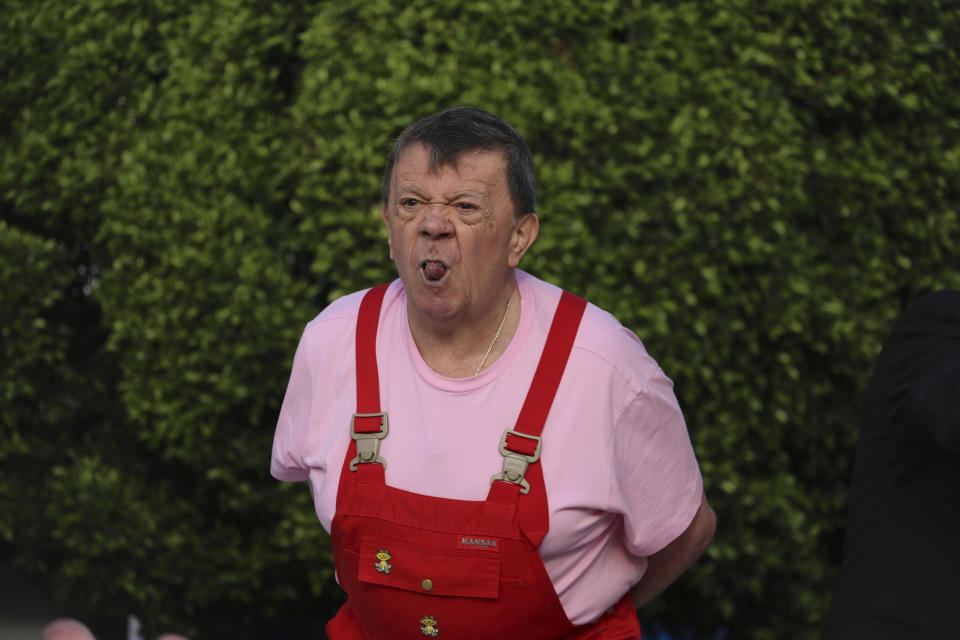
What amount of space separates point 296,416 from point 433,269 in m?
0.55

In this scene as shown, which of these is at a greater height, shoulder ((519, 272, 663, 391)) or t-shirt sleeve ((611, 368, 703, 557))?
shoulder ((519, 272, 663, 391))

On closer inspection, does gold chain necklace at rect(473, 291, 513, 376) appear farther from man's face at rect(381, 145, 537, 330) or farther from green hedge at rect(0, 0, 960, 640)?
green hedge at rect(0, 0, 960, 640)

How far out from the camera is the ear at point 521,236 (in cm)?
246

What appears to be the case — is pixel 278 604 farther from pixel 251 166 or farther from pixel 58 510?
pixel 251 166

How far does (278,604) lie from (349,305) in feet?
5.95

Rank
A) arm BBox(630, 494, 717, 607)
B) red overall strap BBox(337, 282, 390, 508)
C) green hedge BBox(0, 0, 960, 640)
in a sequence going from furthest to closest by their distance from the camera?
green hedge BBox(0, 0, 960, 640), arm BBox(630, 494, 717, 607), red overall strap BBox(337, 282, 390, 508)

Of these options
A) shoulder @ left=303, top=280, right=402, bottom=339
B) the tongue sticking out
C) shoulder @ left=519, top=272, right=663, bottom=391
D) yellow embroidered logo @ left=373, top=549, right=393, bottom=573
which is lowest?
yellow embroidered logo @ left=373, top=549, right=393, bottom=573

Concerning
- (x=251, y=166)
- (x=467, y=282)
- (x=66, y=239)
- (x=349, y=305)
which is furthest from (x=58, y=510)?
(x=467, y=282)

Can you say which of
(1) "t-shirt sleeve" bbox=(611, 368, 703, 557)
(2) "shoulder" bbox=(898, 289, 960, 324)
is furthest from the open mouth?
(2) "shoulder" bbox=(898, 289, 960, 324)

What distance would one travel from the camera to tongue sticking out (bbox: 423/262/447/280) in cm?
238

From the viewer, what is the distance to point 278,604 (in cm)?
404

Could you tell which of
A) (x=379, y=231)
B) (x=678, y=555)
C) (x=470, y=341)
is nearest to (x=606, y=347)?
(x=470, y=341)

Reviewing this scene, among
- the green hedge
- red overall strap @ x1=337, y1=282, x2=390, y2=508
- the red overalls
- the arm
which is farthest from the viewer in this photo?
the green hedge

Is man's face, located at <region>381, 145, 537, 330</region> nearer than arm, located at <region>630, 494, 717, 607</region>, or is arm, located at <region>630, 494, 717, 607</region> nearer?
man's face, located at <region>381, 145, 537, 330</region>
